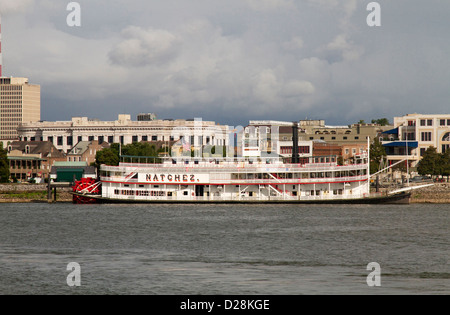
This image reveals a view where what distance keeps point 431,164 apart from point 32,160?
79844 mm

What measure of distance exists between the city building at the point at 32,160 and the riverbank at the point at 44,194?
31.9 meters

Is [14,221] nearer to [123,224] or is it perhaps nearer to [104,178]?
[123,224]

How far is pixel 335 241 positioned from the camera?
190 feet

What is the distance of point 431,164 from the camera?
128 metres

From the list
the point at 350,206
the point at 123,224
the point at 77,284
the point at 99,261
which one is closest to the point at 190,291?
the point at 77,284

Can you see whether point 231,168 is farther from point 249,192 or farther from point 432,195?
point 432,195

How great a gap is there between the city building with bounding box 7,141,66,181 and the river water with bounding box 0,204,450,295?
71248 millimetres

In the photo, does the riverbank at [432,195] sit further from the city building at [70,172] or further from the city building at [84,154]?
the city building at [84,154]

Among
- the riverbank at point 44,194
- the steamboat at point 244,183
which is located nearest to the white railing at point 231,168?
the steamboat at point 244,183

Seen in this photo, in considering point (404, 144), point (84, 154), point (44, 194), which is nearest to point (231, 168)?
point (44, 194)

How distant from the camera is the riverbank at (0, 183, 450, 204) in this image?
356 ft

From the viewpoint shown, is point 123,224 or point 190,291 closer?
point 190,291

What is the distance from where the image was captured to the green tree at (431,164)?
126m
